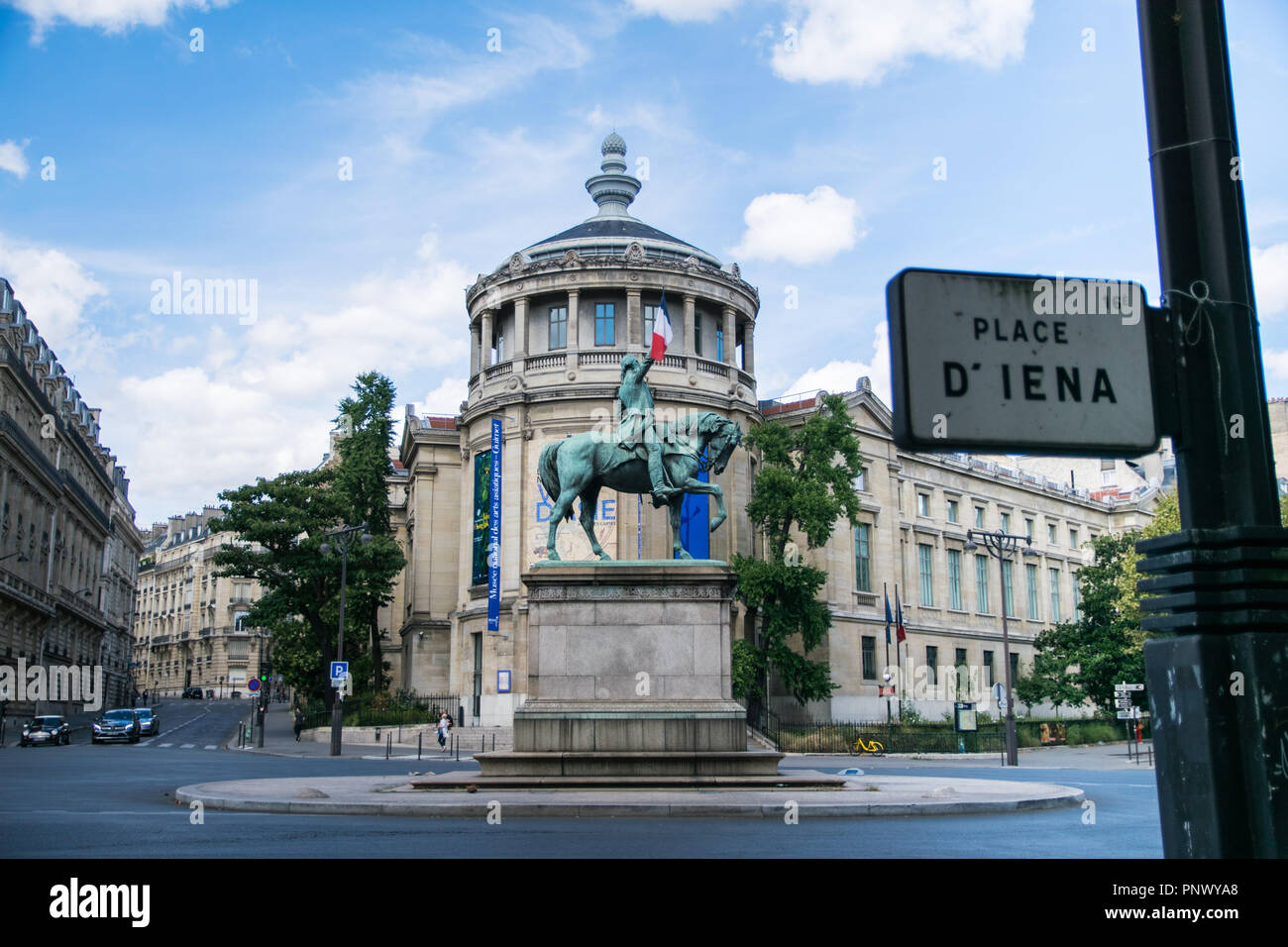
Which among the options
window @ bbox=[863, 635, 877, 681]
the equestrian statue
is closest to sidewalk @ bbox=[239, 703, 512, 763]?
the equestrian statue

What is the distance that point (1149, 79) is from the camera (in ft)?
12.8

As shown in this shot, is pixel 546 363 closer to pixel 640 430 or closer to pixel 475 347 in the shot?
pixel 475 347

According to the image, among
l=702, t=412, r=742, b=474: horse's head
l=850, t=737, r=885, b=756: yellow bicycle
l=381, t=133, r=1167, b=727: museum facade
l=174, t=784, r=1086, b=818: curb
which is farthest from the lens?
l=381, t=133, r=1167, b=727: museum facade

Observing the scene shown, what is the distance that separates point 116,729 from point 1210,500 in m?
56.3

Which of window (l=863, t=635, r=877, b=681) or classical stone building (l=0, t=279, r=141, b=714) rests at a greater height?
classical stone building (l=0, t=279, r=141, b=714)

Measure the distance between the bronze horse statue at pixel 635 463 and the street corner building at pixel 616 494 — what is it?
930 inches

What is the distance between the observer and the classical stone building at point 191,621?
136500 millimetres

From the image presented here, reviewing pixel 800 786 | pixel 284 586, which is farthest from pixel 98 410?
pixel 800 786

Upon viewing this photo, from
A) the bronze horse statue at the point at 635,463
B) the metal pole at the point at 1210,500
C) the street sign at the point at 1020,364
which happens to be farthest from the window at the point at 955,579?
the street sign at the point at 1020,364

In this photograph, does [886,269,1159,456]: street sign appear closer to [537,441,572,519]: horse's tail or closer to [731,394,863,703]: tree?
[537,441,572,519]: horse's tail

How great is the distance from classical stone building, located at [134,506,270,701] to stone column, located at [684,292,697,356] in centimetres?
8302

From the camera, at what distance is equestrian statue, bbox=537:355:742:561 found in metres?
21.1

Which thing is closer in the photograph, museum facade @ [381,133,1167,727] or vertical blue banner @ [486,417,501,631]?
vertical blue banner @ [486,417,501,631]
